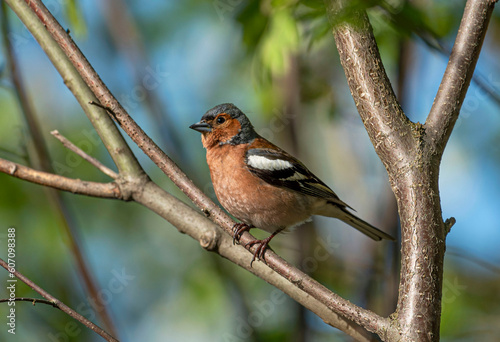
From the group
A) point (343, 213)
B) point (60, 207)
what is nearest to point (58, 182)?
point (60, 207)

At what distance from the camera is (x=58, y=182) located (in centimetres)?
364

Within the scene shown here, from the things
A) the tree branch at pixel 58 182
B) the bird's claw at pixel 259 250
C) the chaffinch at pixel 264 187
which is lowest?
the tree branch at pixel 58 182

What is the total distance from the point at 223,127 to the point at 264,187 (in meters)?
1.04

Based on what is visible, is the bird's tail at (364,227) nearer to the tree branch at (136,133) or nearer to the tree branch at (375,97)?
the tree branch at (136,133)

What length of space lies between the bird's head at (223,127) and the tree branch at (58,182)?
238 centimetres

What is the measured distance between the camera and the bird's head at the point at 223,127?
6066 mm

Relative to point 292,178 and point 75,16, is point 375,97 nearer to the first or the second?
point 292,178

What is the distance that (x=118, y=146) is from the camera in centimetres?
388

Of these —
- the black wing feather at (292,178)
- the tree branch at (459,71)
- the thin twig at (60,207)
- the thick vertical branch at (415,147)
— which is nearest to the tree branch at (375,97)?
the thick vertical branch at (415,147)

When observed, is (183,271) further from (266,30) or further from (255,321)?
(266,30)

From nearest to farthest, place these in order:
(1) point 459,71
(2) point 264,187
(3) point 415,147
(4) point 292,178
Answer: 1. (3) point 415,147
2. (1) point 459,71
3. (2) point 264,187
4. (4) point 292,178

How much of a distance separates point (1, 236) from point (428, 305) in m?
5.57

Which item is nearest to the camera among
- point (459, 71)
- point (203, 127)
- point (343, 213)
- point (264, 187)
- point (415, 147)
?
point (415, 147)

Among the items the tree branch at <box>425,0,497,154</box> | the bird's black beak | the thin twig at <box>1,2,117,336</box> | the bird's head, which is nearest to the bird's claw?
the tree branch at <box>425,0,497,154</box>
